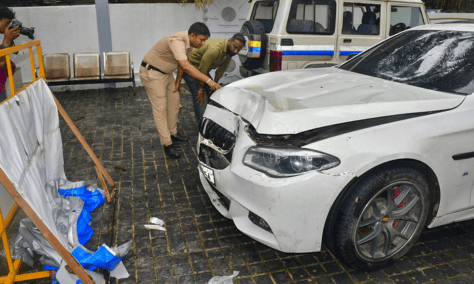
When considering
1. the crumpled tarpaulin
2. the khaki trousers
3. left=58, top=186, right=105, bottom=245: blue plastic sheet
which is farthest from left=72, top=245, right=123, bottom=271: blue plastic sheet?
the khaki trousers

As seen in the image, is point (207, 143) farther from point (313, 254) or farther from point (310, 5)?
point (310, 5)

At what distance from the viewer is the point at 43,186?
3.13m

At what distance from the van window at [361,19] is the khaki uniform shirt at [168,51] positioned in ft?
10.2

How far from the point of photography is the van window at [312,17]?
6.31 metres

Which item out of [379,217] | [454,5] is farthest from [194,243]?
[454,5]

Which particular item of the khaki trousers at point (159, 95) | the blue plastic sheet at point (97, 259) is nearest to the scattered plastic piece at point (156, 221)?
the blue plastic sheet at point (97, 259)

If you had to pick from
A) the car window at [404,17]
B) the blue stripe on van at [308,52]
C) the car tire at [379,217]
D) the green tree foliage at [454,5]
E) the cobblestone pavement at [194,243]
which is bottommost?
the cobblestone pavement at [194,243]

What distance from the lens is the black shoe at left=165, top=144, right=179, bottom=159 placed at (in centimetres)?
517

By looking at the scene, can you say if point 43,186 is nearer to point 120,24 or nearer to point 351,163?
point 351,163

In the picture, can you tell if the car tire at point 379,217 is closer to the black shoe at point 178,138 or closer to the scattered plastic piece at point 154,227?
the scattered plastic piece at point 154,227

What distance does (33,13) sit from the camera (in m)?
8.98

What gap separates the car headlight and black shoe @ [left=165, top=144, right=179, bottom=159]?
2.63 meters

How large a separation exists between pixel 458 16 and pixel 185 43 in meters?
11.8

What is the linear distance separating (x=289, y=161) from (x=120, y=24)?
833 centimetres
